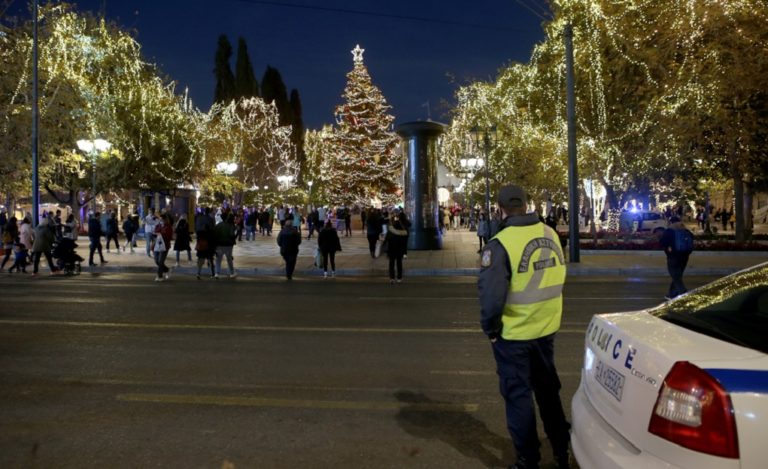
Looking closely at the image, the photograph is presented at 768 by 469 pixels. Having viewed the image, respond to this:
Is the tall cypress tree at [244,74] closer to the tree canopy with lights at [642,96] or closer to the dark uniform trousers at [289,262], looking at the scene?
the tree canopy with lights at [642,96]

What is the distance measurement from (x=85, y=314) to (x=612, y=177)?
27.0 metres

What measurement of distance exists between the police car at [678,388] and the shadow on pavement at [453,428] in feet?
3.80

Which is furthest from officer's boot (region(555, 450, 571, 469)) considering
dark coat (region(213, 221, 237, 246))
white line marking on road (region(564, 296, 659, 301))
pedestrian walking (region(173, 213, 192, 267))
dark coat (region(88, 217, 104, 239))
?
dark coat (region(88, 217, 104, 239))

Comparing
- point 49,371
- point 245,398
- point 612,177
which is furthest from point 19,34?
point 612,177

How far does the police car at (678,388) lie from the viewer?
272cm

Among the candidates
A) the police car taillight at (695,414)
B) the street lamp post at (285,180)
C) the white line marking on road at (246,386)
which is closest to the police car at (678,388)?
the police car taillight at (695,414)

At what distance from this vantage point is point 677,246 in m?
12.2

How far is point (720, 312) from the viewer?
3834mm

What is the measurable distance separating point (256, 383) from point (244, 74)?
73.3 m

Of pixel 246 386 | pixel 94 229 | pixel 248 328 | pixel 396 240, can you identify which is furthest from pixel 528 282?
pixel 94 229

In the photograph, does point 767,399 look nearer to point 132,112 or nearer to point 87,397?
point 87,397

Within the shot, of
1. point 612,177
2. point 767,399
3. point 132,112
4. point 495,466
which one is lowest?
point 495,466

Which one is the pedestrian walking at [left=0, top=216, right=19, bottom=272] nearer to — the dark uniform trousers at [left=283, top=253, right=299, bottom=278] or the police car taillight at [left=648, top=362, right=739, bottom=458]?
the dark uniform trousers at [left=283, top=253, right=299, bottom=278]

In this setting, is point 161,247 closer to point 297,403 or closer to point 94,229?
point 94,229
